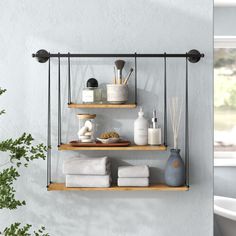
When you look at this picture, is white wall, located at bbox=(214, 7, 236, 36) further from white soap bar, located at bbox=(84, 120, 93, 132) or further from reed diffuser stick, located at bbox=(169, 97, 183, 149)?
white soap bar, located at bbox=(84, 120, 93, 132)

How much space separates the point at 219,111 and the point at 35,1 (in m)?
2.63

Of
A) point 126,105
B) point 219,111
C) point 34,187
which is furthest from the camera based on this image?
point 219,111

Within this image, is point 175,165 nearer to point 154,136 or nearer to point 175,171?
point 175,171

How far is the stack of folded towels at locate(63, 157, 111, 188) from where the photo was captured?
2.17m

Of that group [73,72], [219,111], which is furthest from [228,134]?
[73,72]

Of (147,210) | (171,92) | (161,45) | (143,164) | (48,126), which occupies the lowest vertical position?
(147,210)

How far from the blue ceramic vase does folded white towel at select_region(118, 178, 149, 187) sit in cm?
10

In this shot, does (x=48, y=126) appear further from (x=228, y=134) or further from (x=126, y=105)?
(x=228, y=134)

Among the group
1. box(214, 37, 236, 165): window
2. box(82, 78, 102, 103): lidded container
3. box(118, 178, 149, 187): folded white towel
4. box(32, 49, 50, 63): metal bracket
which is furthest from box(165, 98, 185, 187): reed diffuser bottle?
box(214, 37, 236, 165): window

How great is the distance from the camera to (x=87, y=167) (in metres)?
Answer: 2.18

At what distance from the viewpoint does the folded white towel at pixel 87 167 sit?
7.11ft

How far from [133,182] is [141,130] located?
0.24 meters

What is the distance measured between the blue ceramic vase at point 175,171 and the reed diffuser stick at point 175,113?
7 cm

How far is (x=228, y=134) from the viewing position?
14.8 feet
